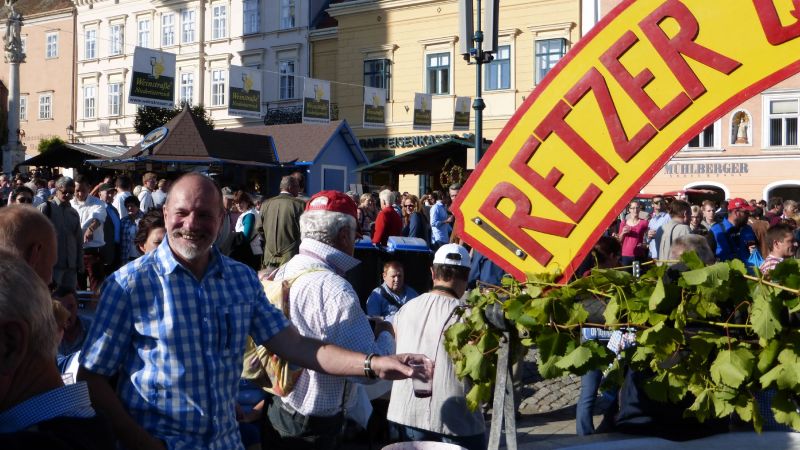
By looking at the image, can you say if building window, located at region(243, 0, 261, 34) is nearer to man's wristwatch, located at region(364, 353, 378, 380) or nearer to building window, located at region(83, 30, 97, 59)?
building window, located at region(83, 30, 97, 59)

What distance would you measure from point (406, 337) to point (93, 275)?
6.26 meters

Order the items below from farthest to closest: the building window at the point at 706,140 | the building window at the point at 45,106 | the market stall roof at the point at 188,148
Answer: the building window at the point at 45,106
the building window at the point at 706,140
the market stall roof at the point at 188,148

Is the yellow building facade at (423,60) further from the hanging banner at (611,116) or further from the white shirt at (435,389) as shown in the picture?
the hanging banner at (611,116)

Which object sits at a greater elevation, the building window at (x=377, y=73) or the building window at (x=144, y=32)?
the building window at (x=144, y=32)

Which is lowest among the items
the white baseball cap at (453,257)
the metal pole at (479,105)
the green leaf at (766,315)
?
the green leaf at (766,315)

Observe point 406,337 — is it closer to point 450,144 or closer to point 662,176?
point 450,144

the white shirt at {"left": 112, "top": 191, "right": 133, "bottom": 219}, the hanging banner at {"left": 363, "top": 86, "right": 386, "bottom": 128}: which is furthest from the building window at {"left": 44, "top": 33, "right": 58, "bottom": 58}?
the white shirt at {"left": 112, "top": 191, "right": 133, "bottom": 219}

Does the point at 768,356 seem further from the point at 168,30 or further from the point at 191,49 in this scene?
the point at 168,30

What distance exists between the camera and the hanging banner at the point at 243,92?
80.7ft

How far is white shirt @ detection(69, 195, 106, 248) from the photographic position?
34.9 ft

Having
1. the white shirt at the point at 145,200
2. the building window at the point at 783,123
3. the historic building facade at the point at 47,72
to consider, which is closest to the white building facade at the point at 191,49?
the historic building facade at the point at 47,72

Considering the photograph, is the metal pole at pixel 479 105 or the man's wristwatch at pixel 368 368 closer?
the man's wristwatch at pixel 368 368

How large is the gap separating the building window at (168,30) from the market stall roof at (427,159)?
1992 cm

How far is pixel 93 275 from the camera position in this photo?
31.6 ft
